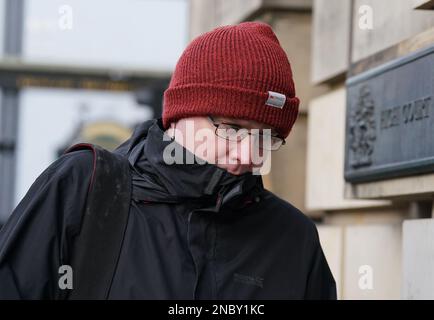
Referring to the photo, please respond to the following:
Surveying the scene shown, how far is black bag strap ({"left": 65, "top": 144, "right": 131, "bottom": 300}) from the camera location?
239 centimetres

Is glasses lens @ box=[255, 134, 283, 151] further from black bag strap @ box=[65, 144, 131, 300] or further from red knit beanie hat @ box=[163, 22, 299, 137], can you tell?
black bag strap @ box=[65, 144, 131, 300]

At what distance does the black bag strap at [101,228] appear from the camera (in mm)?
2391

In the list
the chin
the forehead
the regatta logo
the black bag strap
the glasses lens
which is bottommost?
the regatta logo

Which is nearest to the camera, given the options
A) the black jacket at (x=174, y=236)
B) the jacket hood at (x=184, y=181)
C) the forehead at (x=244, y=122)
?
the black jacket at (x=174, y=236)

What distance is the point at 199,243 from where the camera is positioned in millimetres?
2531

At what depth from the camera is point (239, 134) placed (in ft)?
8.55

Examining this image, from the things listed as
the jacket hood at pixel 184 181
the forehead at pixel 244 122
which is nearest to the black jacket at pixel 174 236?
the jacket hood at pixel 184 181

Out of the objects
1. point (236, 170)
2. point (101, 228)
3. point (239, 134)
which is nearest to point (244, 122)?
point (239, 134)

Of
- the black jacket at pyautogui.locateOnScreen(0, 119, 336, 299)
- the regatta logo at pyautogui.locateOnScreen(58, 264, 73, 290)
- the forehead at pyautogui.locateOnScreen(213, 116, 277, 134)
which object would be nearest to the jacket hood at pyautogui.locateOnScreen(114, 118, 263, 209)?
the black jacket at pyautogui.locateOnScreen(0, 119, 336, 299)

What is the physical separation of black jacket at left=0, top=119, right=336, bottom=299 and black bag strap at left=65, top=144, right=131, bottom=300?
0.02 metres

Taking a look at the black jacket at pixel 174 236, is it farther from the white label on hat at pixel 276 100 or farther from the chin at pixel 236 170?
the white label on hat at pixel 276 100

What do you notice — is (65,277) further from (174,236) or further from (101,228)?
(174,236)

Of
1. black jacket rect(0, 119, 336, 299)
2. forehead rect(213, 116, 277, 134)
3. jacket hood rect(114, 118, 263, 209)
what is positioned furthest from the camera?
forehead rect(213, 116, 277, 134)

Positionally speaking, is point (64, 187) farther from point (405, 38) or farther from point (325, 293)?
point (405, 38)
